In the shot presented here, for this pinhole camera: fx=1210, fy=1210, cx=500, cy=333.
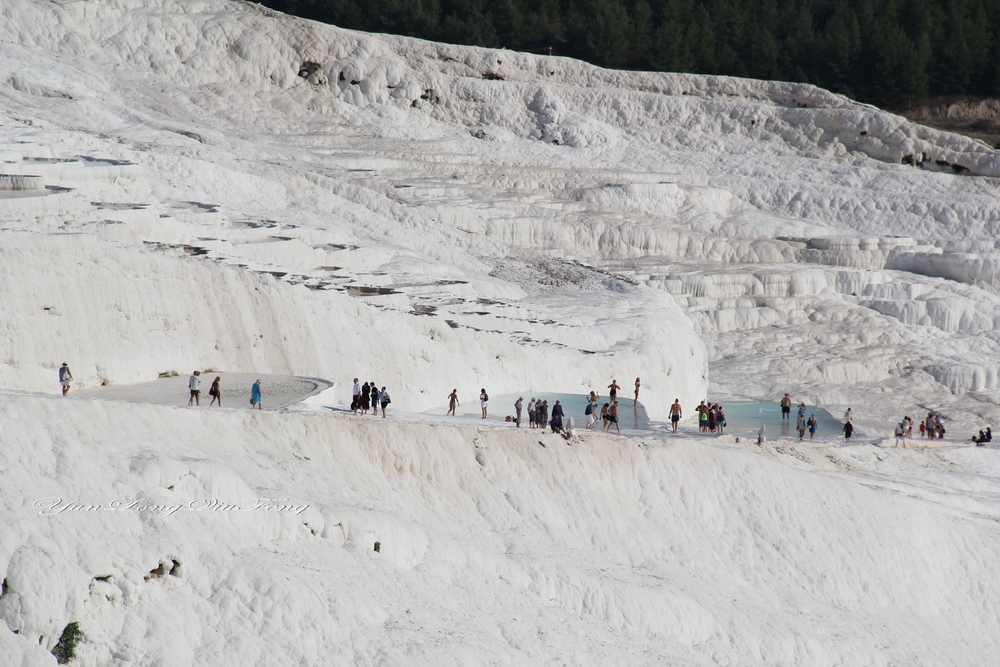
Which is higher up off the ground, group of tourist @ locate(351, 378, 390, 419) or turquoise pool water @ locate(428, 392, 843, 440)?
group of tourist @ locate(351, 378, 390, 419)

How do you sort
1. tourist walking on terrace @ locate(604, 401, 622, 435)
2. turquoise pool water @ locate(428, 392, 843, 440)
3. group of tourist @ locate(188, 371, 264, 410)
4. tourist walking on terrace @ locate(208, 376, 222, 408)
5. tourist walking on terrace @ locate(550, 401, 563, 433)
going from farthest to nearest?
turquoise pool water @ locate(428, 392, 843, 440), tourist walking on terrace @ locate(604, 401, 622, 435), tourist walking on terrace @ locate(550, 401, 563, 433), tourist walking on terrace @ locate(208, 376, 222, 408), group of tourist @ locate(188, 371, 264, 410)

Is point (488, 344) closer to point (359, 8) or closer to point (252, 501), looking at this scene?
point (252, 501)

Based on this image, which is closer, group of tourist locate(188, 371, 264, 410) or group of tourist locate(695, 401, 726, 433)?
group of tourist locate(188, 371, 264, 410)

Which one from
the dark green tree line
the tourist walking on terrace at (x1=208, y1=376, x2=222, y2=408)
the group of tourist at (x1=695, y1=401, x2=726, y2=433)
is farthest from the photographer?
the dark green tree line

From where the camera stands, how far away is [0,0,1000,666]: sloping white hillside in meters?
12.2

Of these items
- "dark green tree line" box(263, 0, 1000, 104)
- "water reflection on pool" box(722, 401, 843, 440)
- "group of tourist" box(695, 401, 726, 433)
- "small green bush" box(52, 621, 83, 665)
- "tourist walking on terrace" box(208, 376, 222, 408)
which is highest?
"dark green tree line" box(263, 0, 1000, 104)

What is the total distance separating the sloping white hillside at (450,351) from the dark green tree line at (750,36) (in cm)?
1386

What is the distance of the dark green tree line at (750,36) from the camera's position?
64.4 metres

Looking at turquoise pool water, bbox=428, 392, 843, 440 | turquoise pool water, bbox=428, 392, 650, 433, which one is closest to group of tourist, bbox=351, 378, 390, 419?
turquoise pool water, bbox=428, 392, 843, 440

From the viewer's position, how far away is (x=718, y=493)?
18.8m

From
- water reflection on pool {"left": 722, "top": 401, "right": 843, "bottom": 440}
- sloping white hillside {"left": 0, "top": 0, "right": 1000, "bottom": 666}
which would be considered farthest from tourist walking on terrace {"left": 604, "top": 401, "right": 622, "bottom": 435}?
water reflection on pool {"left": 722, "top": 401, "right": 843, "bottom": 440}

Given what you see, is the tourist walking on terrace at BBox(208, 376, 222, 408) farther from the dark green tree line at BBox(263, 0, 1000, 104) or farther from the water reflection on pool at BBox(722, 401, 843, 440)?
the dark green tree line at BBox(263, 0, 1000, 104)

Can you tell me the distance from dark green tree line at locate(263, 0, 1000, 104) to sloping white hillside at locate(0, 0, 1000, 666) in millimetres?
13861

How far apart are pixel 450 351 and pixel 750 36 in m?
51.9
